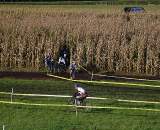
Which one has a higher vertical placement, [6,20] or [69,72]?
[6,20]

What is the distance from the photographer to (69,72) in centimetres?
3809

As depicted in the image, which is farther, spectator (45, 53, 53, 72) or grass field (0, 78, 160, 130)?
spectator (45, 53, 53, 72)

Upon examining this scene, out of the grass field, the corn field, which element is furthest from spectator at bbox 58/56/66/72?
the grass field

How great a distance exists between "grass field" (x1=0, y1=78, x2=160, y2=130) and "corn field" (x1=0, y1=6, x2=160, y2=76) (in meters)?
4.51

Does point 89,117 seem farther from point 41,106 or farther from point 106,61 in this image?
point 106,61

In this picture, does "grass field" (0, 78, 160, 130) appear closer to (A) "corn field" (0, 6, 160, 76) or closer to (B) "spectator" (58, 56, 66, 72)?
(B) "spectator" (58, 56, 66, 72)

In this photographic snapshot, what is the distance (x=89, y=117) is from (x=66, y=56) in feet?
42.7

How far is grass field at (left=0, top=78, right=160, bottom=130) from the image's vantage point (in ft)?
85.9

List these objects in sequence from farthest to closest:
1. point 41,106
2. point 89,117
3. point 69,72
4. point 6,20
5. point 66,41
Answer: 1. point 6,20
2. point 66,41
3. point 69,72
4. point 41,106
5. point 89,117

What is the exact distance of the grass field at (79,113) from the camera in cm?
2617

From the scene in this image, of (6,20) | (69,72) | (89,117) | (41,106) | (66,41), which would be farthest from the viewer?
(6,20)

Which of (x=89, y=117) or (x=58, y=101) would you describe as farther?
(x=58, y=101)

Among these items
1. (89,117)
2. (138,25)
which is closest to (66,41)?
(138,25)

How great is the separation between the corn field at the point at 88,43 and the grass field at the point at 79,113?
451 centimetres
